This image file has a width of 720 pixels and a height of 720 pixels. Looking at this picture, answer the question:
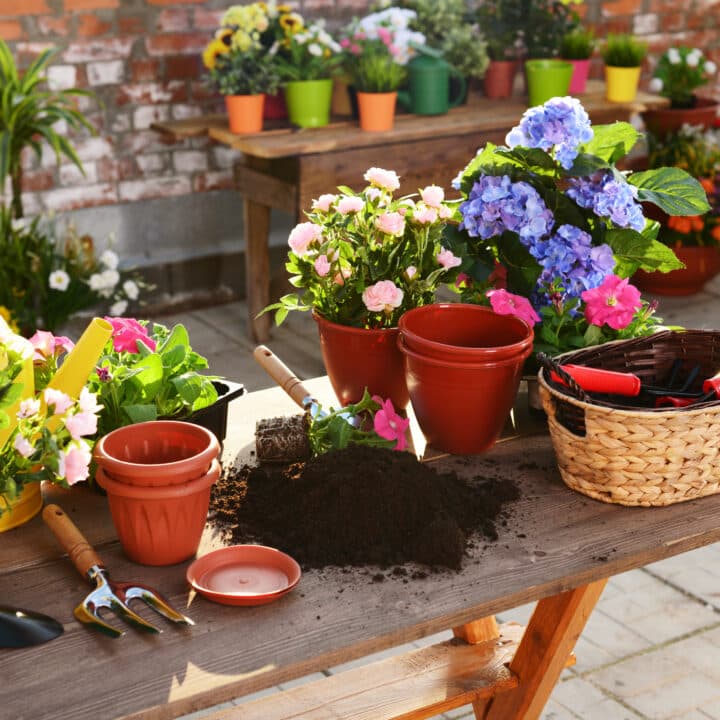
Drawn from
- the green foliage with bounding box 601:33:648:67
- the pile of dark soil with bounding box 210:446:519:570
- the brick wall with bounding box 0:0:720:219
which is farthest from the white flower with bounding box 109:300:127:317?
the pile of dark soil with bounding box 210:446:519:570

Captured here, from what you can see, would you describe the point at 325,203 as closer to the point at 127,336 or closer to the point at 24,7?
the point at 127,336

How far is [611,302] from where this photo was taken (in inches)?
67.5

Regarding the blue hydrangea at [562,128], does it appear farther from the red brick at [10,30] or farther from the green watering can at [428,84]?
the red brick at [10,30]

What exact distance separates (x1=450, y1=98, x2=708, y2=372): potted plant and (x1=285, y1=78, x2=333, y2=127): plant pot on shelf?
2.35 m

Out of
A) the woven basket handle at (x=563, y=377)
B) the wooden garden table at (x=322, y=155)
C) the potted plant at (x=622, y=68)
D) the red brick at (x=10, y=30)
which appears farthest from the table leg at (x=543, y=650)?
the potted plant at (x=622, y=68)

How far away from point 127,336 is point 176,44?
3.01 m

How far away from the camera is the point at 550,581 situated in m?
1.37

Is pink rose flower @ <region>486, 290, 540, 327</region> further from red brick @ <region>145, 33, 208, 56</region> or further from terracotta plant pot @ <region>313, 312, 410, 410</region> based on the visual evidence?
red brick @ <region>145, 33, 208, 56</region>

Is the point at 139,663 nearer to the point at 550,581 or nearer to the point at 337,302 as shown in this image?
the point at 550,581

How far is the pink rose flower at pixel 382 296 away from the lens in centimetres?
171

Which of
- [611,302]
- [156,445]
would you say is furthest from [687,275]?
[156,445]

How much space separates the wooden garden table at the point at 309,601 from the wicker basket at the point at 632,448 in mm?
26

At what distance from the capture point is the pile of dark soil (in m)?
1.40

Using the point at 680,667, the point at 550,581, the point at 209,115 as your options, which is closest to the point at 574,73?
the point at 209,115
